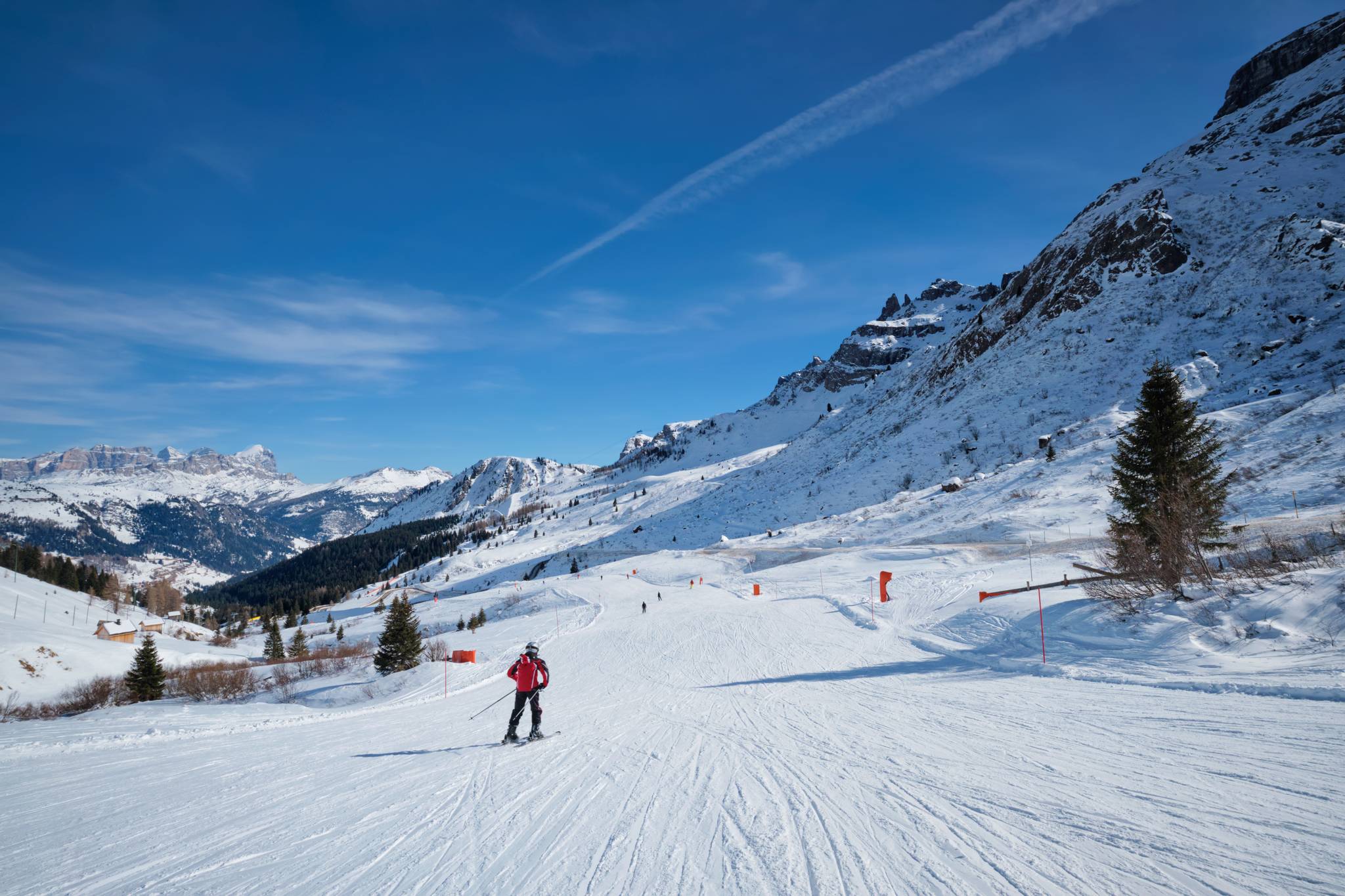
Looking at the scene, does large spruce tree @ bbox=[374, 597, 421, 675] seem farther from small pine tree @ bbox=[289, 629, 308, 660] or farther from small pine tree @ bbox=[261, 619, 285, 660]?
small pine tree @ bbox=[261, 619, 285, 660]

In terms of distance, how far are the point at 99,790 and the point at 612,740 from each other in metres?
6.38

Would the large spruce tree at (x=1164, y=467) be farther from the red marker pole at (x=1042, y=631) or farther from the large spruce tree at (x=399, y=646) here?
the large spruce tree at (x=399, y=646)

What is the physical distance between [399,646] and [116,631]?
230ft

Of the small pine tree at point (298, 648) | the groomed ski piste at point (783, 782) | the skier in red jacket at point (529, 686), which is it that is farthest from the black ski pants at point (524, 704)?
the small pine tree at point (298, 648)

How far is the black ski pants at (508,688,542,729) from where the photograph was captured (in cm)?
878

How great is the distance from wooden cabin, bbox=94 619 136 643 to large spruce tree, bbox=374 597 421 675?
4505 cm

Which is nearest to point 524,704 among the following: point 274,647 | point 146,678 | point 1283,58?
point 146,678

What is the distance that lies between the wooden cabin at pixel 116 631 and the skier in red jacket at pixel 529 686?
209 feet

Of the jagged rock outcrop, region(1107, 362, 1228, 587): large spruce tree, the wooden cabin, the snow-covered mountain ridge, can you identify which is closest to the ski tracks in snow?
region(1107, 362, 1228, 587): large spruce tree

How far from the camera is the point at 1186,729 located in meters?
6.25

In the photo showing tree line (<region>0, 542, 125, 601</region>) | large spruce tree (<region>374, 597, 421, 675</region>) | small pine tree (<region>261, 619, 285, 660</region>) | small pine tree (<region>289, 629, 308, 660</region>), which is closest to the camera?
large spruce tree (<region>374, 597, 421, 675</region>)

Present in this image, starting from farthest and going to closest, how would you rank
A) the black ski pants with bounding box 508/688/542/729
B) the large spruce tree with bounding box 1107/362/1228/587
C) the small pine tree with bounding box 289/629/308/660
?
the small pine tree with bounding box 289/629/308/660
the large spruce tree with bounding box 1107/362/1228/587
the black ski pants with bounding box 508/688/542/729

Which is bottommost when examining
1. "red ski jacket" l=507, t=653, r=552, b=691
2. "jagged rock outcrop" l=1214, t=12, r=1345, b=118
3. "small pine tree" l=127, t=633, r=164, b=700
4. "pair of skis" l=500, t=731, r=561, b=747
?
"small pine tree" l=127, t=633, r=164, b=700

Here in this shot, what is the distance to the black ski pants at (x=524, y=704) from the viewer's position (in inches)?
346
